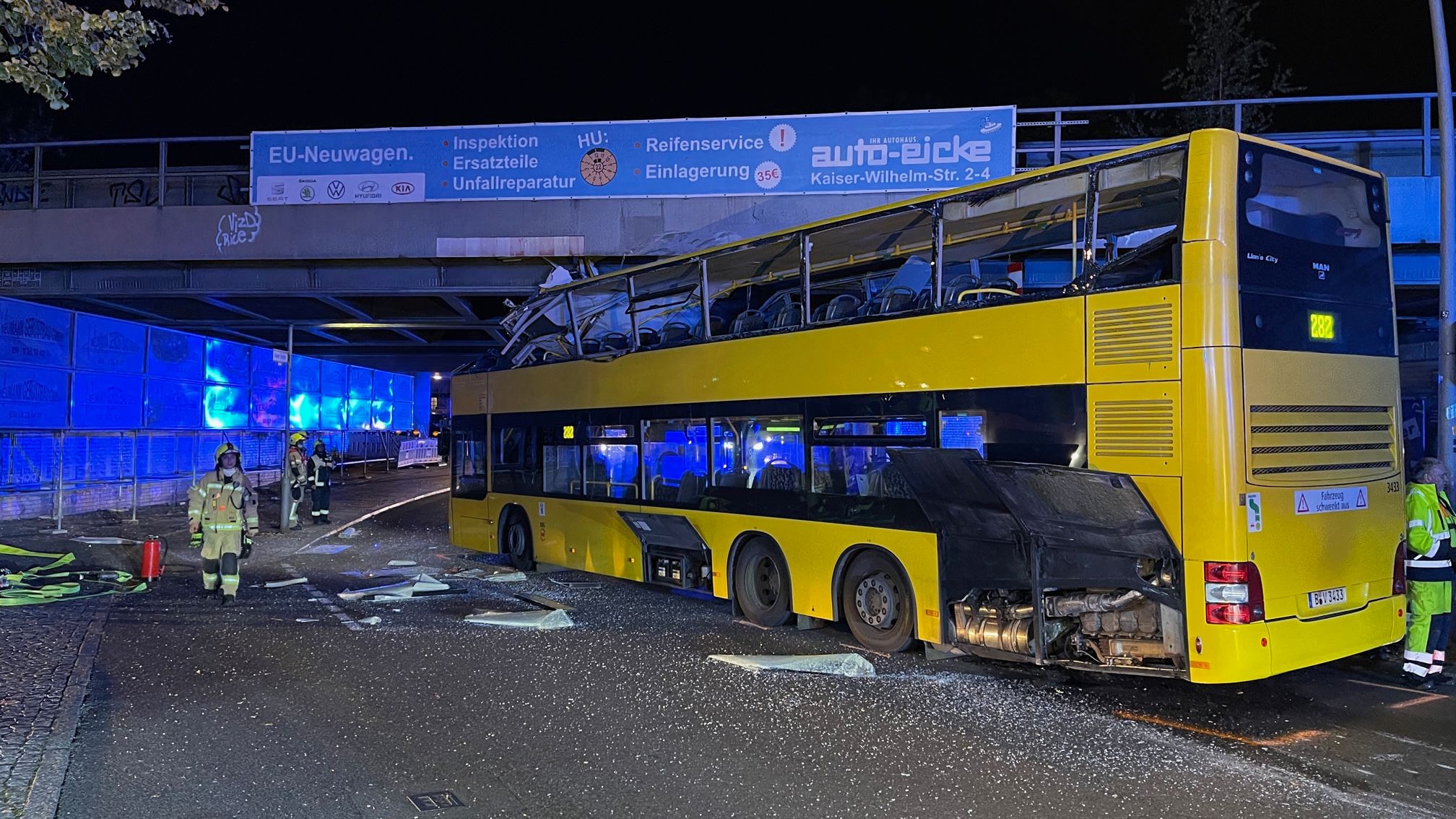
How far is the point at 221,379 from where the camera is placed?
27.2 meters

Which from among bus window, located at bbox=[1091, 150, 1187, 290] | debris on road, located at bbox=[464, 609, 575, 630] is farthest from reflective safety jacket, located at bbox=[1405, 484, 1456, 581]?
debris on road, located at bbox=[464, 609, 575, 630]

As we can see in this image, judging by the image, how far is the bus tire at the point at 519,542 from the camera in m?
14.6

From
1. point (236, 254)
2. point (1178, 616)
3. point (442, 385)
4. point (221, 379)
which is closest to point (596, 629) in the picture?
point (1178, 616)

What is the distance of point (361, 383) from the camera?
38.3 metres

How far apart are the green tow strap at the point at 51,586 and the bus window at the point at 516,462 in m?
4.66

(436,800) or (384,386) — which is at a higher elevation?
(384,386)

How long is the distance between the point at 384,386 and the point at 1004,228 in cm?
3554

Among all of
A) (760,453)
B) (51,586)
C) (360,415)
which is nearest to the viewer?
(760,453)

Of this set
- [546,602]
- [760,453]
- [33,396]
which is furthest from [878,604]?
[33,396]

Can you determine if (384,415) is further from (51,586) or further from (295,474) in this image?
(51,586)

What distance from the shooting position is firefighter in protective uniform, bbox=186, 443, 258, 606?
38.2 feet

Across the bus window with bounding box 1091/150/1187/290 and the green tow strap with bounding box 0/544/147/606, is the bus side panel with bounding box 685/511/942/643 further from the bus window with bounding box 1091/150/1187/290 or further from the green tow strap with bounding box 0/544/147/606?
the green tow strap with bounding box 0/544/147/606

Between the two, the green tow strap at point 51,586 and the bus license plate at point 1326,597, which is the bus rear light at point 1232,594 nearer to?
the bus license plate at point 1326,597

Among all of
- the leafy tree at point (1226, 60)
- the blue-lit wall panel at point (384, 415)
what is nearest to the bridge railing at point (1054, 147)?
the leafy tree at point (1226, 60)
